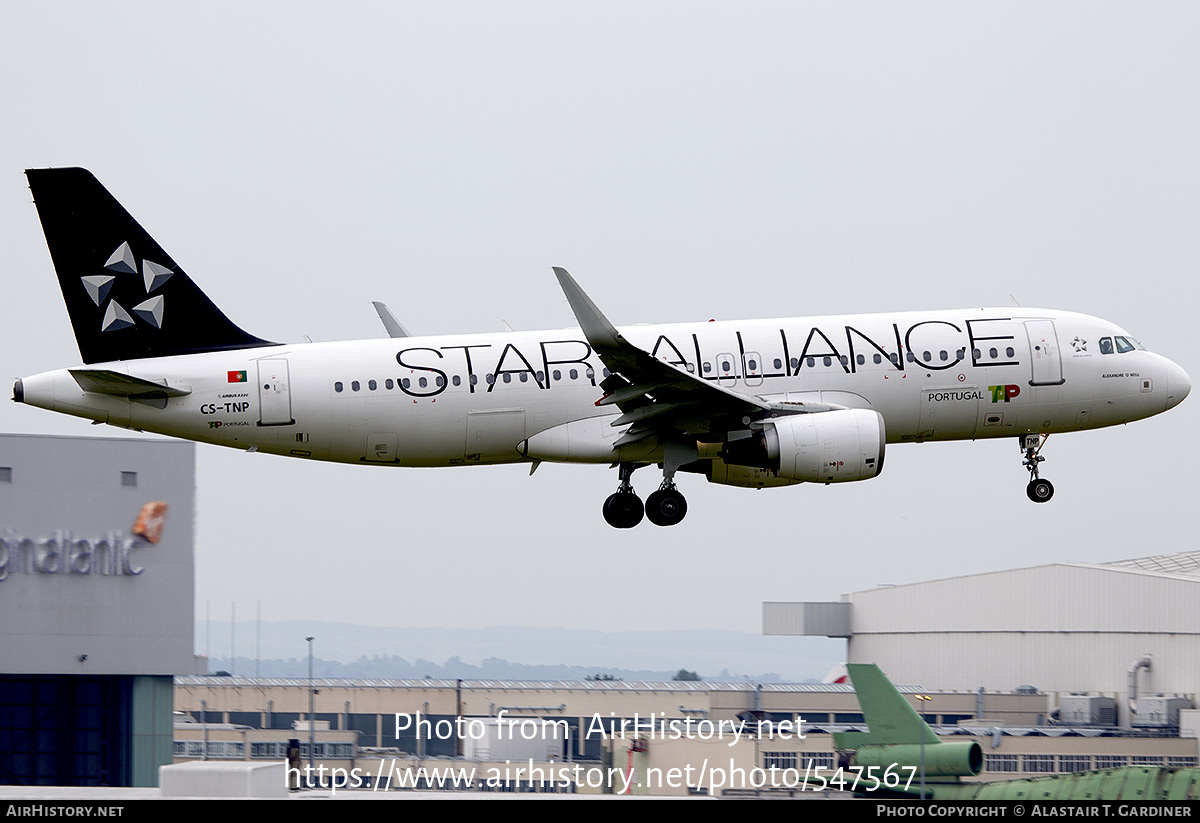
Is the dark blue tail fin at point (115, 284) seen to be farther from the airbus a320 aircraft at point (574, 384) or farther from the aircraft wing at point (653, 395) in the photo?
the aircraft wing at point (653, 395)

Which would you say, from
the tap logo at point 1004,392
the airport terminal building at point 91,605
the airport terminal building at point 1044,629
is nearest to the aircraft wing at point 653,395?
the tap logo at point 1004,392

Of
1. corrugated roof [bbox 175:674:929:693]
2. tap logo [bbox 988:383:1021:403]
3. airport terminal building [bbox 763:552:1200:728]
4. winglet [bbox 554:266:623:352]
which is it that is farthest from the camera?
airport terminal building [bbox 763:552:1200:728]

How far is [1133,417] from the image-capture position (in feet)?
132

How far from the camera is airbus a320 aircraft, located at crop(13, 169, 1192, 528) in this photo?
36562 millimetres

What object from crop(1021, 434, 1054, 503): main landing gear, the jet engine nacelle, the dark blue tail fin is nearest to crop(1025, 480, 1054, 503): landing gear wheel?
crop(1021, 434, 1054, 503): main landing gear

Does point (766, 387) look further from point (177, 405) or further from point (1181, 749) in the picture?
point (1181, 749)

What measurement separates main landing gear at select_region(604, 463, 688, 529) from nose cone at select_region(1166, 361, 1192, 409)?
13.9 meters

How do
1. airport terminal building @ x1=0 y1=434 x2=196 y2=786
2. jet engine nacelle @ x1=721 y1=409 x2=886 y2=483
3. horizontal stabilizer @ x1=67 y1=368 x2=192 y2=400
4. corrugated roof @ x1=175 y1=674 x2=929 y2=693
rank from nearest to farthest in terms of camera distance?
1. horizontal stabilizer @ x1=67 y1=368 x2=192 y2=400
2. jet engine nacelle @ x1=721 y1=409 x2=886 y2=483
3. airport terminal building @ x1=0 y1=434 x2=196 y2=786
4. corrugated roof @ x1=175 y1=674 x2=929 y2=693

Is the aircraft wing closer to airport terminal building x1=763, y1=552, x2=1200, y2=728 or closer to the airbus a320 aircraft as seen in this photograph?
the airbus a320 aircraft

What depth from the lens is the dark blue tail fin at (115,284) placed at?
3809 cm

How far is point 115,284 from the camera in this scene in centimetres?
3856

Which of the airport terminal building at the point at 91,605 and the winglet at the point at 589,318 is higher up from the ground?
the winglet at the point at 589,318

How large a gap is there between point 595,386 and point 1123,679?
181 ft
